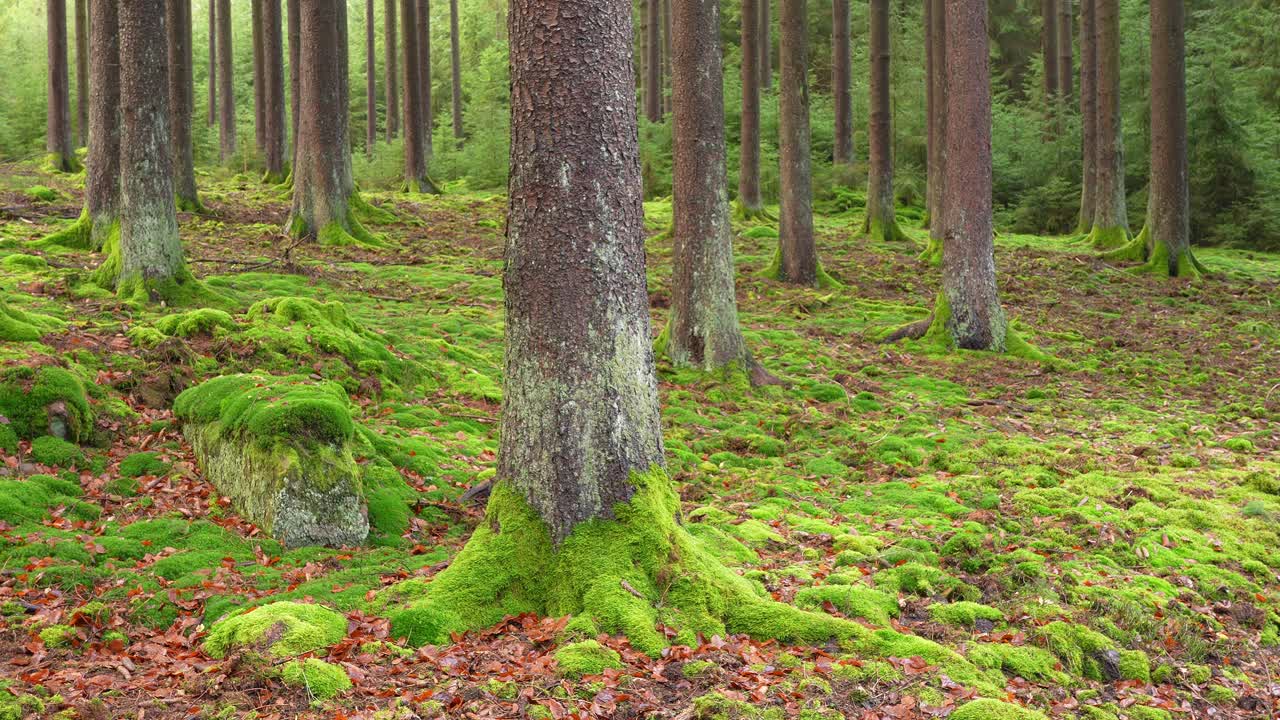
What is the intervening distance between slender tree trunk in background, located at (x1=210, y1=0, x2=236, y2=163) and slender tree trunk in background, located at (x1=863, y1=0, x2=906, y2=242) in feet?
67.0

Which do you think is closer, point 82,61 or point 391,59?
point 82,61

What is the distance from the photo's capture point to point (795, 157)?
50.1 ft

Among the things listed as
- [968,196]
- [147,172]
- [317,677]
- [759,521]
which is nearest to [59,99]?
[147,172]

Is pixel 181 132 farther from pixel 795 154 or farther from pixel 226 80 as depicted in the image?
pixel 226 80

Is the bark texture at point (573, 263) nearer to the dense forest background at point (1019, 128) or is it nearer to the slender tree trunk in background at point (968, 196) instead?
the slender tree trunk in background at point (968, 196)

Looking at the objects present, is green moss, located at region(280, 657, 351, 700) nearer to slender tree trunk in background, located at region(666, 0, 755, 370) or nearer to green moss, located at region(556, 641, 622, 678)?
green moss, located at region(556, 641, 622, 678)

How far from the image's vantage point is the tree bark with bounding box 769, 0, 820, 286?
14.7 metres

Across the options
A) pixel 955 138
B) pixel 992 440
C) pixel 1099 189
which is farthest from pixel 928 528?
pixel 1099 189

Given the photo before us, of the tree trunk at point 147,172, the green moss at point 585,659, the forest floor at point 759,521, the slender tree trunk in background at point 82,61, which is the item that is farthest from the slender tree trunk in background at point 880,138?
the slender tree trunk in background at point 82,61

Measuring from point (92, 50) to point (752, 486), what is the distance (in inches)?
383

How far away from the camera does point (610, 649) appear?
4609 mm

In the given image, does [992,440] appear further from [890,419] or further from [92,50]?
[92,50]

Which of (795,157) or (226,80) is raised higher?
(226,80)

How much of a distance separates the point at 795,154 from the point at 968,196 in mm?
3290
